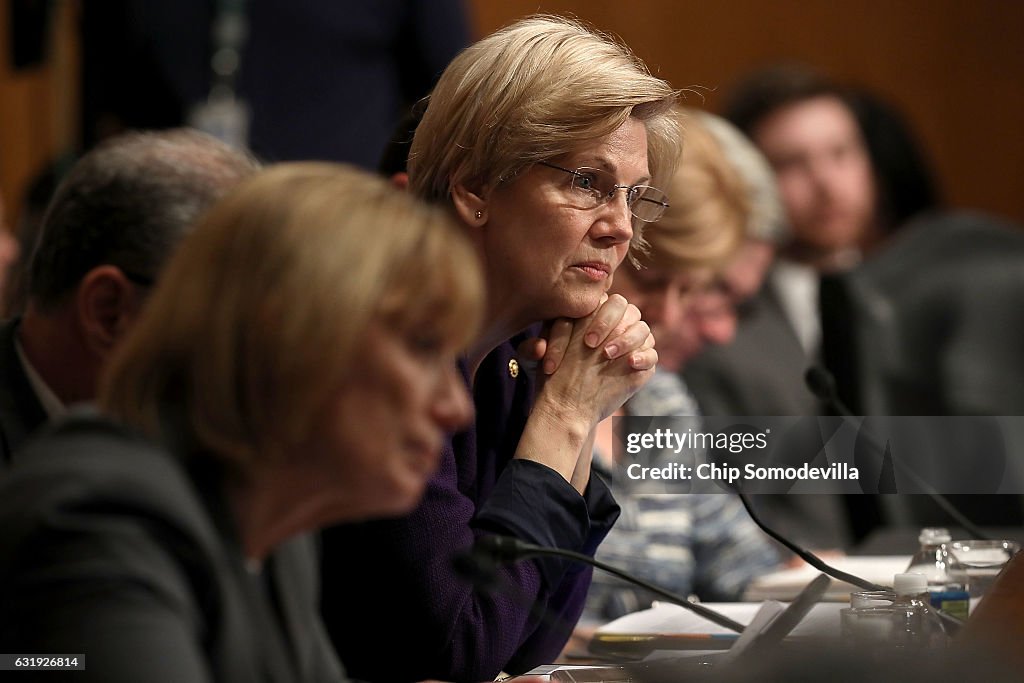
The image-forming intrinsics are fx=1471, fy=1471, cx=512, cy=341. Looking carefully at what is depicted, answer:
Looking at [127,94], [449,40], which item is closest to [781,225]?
[449,40]

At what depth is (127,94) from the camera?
10.4 ft

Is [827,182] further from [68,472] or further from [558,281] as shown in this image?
[68,472]

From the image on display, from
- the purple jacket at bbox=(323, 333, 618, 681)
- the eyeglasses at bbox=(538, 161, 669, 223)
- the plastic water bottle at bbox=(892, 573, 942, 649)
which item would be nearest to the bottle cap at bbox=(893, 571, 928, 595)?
the plastic water bottle at bbox=(892, 573, 942, 649)

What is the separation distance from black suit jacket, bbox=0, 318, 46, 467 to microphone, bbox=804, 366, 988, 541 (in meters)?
1.02

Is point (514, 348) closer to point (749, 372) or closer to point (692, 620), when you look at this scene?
point (692, 620)

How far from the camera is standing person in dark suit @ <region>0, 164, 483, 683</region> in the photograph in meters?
0.98

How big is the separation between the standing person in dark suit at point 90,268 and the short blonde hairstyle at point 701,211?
1000mm

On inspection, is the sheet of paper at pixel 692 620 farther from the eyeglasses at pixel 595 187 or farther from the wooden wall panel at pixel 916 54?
the wooden wall panel at pixel 916 54

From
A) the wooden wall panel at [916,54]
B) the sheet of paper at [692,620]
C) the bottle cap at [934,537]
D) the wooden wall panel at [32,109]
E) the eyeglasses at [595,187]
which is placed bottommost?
the sheet of paper at [692,620]

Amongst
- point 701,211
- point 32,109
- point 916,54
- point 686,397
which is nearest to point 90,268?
point 701,211

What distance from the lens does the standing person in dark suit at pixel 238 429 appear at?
3.20 ft

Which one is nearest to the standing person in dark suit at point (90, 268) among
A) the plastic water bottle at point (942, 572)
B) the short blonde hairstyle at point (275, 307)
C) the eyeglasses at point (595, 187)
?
the eyeglasses at point (595, 187)

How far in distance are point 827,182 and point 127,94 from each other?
2320 millimetres

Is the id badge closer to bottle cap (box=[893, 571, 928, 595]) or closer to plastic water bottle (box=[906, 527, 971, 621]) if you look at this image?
plastic water bottle (box=[906, 527, 971, 621])
